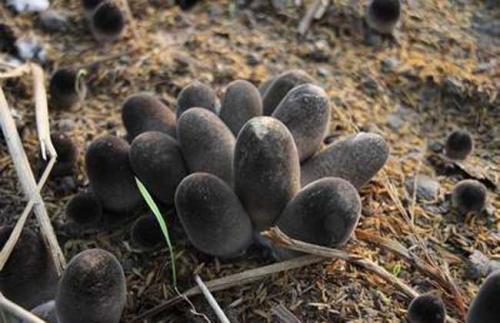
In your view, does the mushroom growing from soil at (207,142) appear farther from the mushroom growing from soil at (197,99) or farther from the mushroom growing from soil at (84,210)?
the mushroom growing from soil at (84,210)

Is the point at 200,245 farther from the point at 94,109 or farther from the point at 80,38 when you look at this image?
the point at 80,38

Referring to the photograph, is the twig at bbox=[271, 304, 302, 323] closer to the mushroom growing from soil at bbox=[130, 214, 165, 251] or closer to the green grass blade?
the green grass blade

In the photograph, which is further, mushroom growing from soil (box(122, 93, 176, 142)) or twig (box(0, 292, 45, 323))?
mushroom growing from soil (box(122, 93, 176, 142))

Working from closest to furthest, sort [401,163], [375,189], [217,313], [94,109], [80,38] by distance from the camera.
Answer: [217,313] → [375,189] → [401,163] → [94,109] → [80,38]

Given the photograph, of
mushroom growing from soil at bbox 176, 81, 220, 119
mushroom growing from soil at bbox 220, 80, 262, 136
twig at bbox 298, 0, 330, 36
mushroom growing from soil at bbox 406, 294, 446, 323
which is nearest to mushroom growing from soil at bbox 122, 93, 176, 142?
mushroom growing from soil at bbox 176, 81, 220, 119

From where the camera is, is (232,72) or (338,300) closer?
(338,300)

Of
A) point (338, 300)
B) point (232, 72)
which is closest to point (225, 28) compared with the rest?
point (232, 72)

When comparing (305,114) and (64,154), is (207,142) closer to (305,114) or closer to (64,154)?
(305,114)

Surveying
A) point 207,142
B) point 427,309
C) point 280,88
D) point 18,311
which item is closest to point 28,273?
point 18,311
